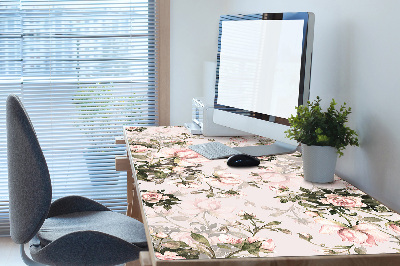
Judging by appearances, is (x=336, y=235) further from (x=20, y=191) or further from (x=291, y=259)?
(x=20, y=191)

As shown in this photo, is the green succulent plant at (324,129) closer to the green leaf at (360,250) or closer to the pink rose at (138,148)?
the green leaf at (360,250)

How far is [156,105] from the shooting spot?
3512mm

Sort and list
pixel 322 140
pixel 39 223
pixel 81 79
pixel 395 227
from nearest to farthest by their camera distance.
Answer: pixel 395 227
pixel 322 140
pixel 39 223
pixel 81 79

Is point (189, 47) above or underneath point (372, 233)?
above

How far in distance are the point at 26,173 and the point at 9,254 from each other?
1584mm

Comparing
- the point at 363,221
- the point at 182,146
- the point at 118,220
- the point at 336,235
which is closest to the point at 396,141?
the point at 363,221

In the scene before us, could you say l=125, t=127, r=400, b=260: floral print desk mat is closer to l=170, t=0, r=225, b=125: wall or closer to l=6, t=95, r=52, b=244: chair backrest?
l=6, t=95, r=52, b=244: chair backrest

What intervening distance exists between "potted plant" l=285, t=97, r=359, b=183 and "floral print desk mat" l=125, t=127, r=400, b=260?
4cm

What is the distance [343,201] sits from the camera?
5.20 feet

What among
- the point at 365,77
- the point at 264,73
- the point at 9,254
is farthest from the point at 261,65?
the point at 9,254

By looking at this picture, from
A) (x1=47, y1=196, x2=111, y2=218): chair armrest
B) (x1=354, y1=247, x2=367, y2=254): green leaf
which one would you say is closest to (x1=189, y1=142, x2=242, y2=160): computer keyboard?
(x1=47, y1=196, x2=111, y2=218): chair armrest

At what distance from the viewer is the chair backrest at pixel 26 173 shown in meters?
1.78

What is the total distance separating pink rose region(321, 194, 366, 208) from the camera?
1.56 m

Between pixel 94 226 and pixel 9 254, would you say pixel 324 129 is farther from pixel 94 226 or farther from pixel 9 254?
pixel 9 254
